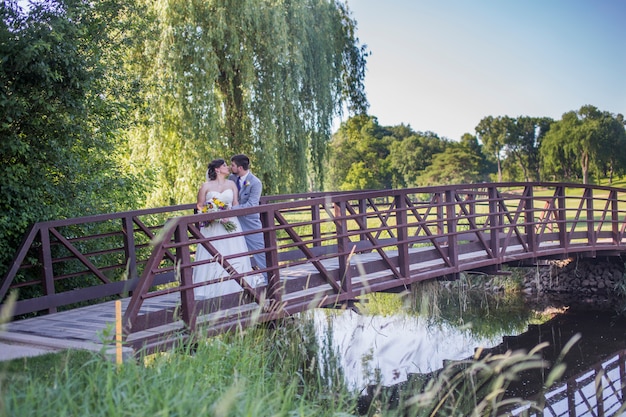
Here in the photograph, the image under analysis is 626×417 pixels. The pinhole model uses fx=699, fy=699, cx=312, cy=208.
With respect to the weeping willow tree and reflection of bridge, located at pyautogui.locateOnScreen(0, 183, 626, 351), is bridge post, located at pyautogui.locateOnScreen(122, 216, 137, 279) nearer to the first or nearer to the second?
reflection of bridge, located at pyautogui.locateOnScreen(0, 183, 626, 351)

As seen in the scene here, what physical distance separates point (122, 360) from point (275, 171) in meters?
12.6

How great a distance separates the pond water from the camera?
27.0ft

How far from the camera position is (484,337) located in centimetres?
1088

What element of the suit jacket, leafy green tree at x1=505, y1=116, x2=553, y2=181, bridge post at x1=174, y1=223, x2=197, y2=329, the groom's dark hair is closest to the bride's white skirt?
the suit jacket

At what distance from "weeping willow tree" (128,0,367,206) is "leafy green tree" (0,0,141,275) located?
217 inches

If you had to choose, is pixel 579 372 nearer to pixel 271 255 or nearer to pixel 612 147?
pixel 271 255

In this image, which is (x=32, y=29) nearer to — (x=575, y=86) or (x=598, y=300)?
(x=598, y=300)

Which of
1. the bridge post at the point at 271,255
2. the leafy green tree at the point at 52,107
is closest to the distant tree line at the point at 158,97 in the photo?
the leafy green tree at the point at 52,107

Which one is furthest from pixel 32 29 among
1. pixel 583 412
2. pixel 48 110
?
pixel 583 412

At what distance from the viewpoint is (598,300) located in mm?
14305

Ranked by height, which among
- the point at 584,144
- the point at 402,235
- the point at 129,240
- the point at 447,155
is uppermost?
the point at 584,144

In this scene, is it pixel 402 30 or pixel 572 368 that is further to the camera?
pixel 402 30

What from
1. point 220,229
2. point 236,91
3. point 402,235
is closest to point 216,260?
point 220,229

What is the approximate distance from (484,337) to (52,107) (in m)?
7.08
